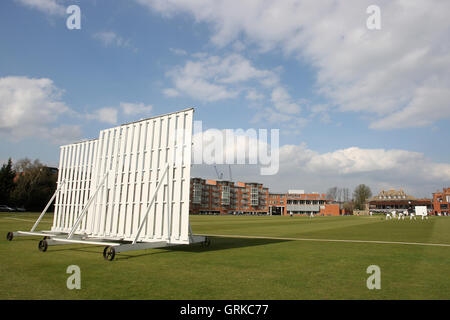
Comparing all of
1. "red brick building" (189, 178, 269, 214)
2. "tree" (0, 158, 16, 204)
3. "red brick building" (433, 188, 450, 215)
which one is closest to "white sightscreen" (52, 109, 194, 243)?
"tree" (0, 158, 16, 204)

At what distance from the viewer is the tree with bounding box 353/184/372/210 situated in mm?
147750

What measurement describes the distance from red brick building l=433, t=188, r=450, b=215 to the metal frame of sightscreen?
160 meters

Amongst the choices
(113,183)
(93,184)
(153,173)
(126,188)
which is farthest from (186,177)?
(93,184)

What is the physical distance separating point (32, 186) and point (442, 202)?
6501 inches

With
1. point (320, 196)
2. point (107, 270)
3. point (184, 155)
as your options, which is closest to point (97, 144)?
point (184, 155)

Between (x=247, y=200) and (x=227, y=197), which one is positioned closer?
(x=227, y=197)

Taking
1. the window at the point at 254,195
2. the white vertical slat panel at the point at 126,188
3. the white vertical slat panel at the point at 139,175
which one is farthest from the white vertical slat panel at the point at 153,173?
the window at the point at 254,195

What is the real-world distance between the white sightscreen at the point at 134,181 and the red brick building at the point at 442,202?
161 metres

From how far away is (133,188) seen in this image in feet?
44.5

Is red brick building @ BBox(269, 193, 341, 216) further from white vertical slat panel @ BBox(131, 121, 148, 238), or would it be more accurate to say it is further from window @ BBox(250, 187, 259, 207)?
white vertical slat panel @ BBox(131, 121, 148, 238)

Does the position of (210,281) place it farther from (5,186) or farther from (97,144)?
(5,186)

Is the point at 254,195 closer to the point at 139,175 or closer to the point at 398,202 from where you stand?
the point at 398,202

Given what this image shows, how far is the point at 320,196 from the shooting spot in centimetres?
15238
